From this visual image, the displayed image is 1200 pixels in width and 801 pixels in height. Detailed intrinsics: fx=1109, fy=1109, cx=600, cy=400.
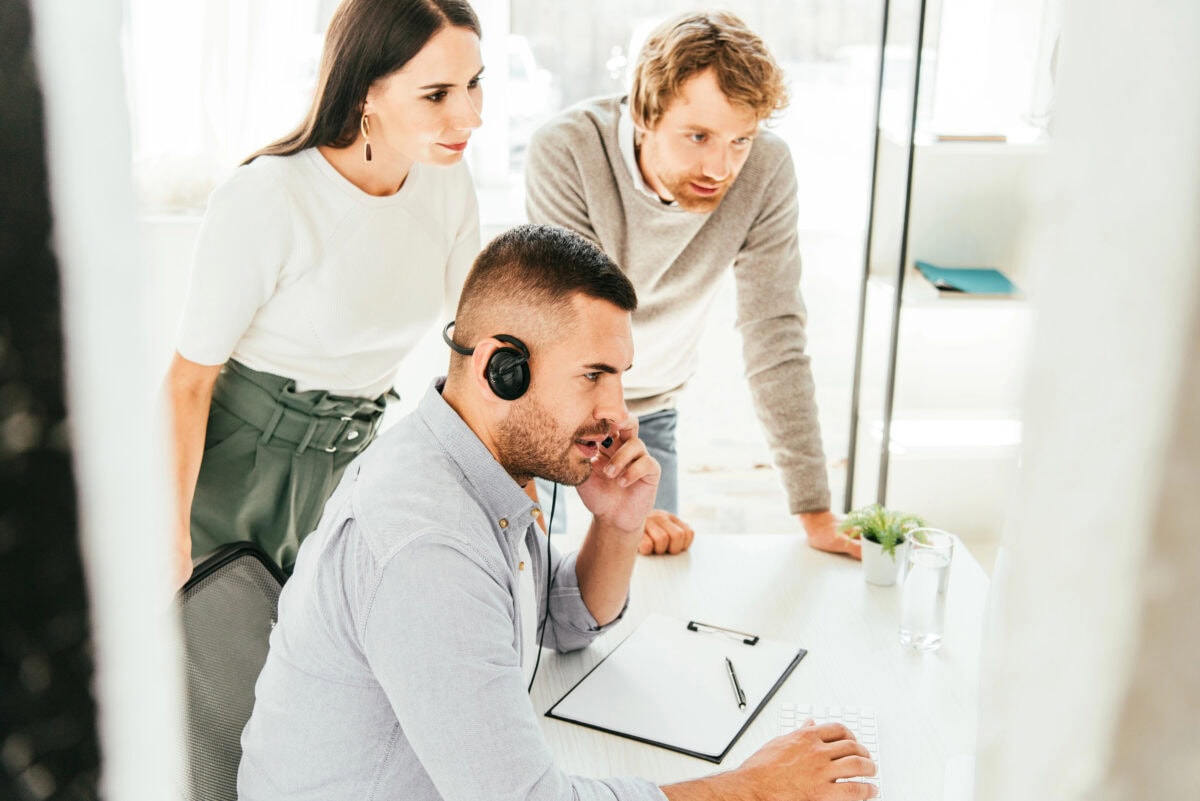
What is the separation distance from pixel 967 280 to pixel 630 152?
131 centimetres

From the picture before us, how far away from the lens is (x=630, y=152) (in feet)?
5.86

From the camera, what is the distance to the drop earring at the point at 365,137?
1514 mm

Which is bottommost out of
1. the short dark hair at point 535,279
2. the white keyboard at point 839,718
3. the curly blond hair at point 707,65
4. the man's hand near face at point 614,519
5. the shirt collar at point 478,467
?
the white keyboard at point 839,718

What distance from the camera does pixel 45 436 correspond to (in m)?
0.10

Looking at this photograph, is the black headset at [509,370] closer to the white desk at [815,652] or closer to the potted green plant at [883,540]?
the white desk at [815,652]

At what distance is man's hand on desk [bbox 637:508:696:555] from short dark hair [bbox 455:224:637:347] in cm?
53

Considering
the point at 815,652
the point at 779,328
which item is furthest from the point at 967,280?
the point at 815,652

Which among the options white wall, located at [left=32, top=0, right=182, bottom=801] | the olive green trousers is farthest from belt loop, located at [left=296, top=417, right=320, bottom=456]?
white wall, located at [left=32, top=0, right=182, bottom=801]

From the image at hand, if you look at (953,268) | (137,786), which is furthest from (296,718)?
(953,268)

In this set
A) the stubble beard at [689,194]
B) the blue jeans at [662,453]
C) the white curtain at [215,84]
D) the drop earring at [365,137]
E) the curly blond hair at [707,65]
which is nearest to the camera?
the drop earring at [365,137]

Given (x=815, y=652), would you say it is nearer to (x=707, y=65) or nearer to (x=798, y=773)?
(x=798, y=773)

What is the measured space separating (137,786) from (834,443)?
3714 millimetres

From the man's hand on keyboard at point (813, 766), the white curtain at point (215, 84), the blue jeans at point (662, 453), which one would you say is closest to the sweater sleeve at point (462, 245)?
the blue jeans at point (662, 453)

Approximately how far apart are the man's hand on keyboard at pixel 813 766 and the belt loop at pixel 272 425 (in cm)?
80
